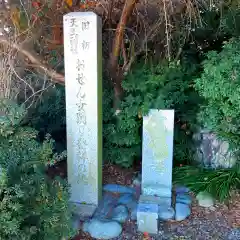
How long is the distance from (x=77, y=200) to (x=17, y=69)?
1897 mm

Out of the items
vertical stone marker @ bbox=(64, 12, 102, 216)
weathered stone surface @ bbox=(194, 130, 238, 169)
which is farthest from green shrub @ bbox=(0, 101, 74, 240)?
weathered stone surface @ bbox=(194, 130, 238, 169)

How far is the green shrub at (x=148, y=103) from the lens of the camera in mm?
4031

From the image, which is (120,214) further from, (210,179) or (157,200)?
(210,179)

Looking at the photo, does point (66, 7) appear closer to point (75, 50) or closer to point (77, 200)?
point (75, 50)

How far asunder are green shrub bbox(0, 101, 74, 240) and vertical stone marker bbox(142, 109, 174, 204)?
1.28m

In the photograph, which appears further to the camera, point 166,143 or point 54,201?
point 166,143

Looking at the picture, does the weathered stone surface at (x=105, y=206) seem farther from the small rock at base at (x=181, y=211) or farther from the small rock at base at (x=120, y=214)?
the small rock at base at (x=181, y=211)

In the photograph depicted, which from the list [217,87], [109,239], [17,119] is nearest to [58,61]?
[17,119]

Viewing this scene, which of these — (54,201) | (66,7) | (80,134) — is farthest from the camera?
(66,7)

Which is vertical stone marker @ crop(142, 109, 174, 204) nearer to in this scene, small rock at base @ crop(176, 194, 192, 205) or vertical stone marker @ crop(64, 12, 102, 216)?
small rock at base @ crop(176, 194, 192, 205)

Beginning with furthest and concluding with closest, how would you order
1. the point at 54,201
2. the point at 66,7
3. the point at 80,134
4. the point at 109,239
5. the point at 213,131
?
the point at 213,131 < the point at 66,7 < the point at 80,134 < the point at 109,239 < the point at 54,201

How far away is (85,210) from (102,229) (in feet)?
Result: 1.30

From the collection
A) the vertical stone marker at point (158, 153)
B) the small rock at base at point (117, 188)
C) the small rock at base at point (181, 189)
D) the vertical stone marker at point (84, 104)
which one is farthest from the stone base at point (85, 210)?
the small rock at base at point (181, 189)

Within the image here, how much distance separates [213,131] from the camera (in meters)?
4.24
